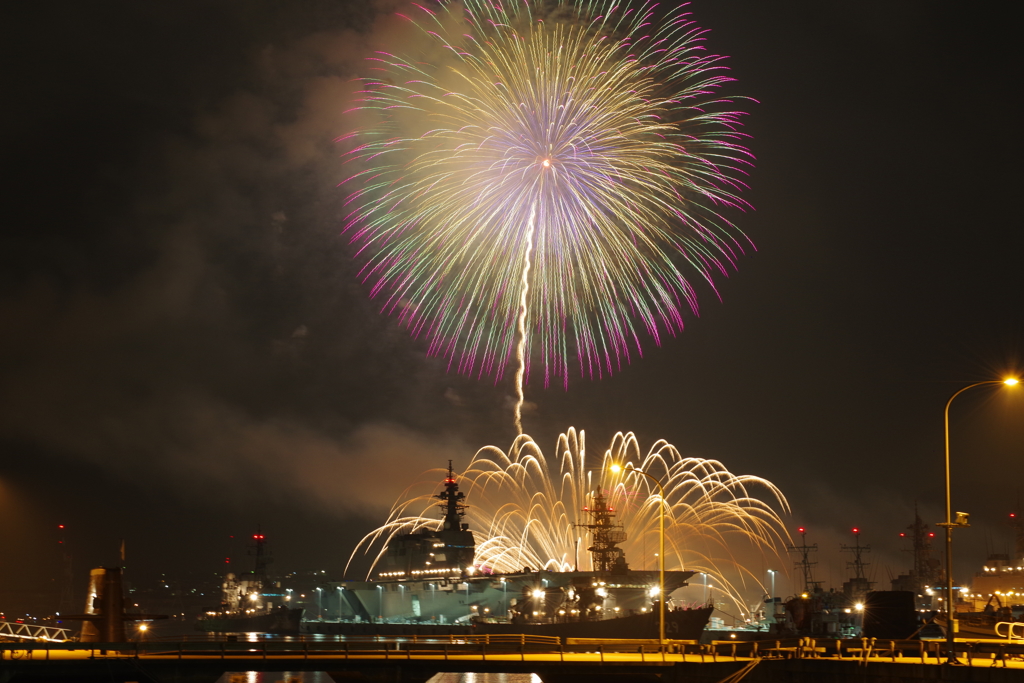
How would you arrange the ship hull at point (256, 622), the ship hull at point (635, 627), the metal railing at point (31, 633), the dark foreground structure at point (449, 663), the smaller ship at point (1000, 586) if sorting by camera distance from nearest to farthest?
the dark foreground structure at point (449, 663), the metal railing at point (31, 633), the ship hull at point (635, 627), the smaller ship at point (1000, 586), the ship hull at point (256, 622)

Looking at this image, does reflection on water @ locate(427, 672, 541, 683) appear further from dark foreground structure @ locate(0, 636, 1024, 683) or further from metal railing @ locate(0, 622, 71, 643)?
metal railing @ locate(0, 622, 71, 643)

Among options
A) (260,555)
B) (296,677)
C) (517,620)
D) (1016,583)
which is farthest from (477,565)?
(296,677)

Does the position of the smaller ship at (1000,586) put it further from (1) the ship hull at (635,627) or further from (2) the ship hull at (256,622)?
(2) the ship hull at (256,622)

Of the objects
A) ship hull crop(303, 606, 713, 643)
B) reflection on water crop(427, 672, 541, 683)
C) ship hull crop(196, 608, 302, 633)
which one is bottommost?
ship hull crop(196, 608, 302, 633)

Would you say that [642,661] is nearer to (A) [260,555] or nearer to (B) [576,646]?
(B) [576,646]

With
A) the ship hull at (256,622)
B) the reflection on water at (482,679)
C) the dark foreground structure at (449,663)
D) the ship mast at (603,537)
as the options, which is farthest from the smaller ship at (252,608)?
the reflection on water at (482,679)

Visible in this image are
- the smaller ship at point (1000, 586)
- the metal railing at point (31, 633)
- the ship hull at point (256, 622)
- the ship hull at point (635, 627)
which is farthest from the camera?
the ship hull at point (256, 622)

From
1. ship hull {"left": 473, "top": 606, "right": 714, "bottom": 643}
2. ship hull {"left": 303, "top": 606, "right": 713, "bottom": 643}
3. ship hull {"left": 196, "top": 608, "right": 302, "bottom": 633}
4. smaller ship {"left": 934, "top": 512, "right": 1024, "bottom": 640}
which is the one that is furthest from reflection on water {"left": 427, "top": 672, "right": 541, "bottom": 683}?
ship hull {"left": 196, "top": 608, "right": 302, "bottom": 633}
